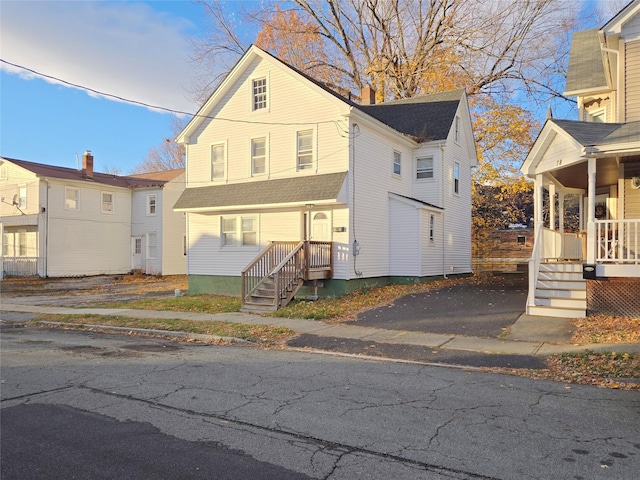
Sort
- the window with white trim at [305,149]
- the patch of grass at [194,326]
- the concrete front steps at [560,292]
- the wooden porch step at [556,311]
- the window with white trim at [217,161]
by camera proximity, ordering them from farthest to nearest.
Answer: the window with white trim at [217,161] < the window with white trim at [305,149] < the concrete front steps at [560,292] < the wooden porch step at [556,311] < the patch of grass at [194,326]

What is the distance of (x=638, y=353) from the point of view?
26.9ft

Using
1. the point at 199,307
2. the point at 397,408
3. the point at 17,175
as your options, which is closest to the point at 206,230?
the point at 199,307

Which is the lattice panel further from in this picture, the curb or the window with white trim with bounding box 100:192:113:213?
the window with white trim with bounding box 100:192:113:213

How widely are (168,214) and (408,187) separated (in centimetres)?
1774

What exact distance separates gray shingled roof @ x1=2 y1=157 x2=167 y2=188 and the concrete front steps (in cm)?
2682

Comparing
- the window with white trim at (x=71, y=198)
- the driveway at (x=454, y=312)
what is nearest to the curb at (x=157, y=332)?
the driveway at (x=454, y=312)

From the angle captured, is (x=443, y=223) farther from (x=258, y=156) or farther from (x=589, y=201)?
(x=589, y=201)

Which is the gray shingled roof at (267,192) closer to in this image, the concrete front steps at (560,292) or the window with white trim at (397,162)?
the window with white trim at (397,162)

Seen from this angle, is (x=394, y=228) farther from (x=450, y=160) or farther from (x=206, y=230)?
(x=206, y=230)

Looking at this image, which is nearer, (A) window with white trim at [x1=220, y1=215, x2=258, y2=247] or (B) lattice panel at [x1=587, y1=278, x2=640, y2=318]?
(B) lattice panel at [x1=587, y1=278, x2=640, y2=318]

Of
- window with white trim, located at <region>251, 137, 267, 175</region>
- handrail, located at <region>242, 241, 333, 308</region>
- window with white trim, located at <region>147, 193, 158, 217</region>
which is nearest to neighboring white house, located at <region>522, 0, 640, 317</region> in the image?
handrail, located at <region>242, 241, 333, 308</region>

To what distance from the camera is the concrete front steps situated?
12109mm

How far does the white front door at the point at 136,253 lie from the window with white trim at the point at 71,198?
14.4 ft

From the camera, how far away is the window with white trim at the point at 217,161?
20.5 metres
